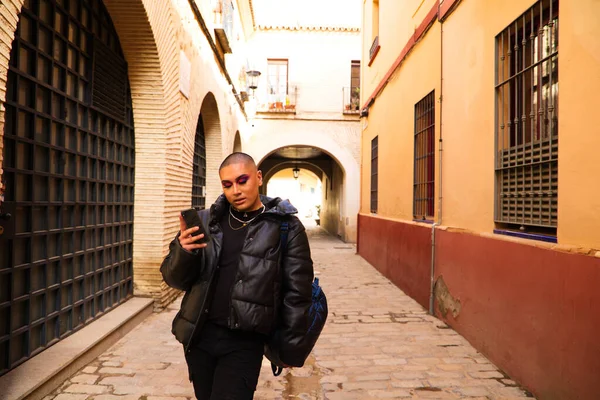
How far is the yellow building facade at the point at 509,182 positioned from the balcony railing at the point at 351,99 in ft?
25.1

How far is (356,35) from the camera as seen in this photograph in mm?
15148

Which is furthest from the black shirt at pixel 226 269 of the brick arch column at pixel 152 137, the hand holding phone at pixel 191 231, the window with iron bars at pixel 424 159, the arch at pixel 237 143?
the arch at pixel 237 143

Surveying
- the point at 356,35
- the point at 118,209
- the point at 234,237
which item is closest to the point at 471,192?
the point at 234,237

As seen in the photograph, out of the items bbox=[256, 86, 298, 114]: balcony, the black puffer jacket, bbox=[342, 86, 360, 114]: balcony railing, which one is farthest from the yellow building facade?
bbox=[256, 86, 298, 114]: balcony

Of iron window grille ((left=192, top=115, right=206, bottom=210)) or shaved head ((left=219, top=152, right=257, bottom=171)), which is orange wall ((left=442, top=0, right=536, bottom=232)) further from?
iron window grille ((left=192, top=115, right=206, bottom=210))

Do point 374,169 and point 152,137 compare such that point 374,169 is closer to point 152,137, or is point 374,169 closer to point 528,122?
point 152,137

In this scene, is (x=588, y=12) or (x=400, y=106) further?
(x=400, y=106)

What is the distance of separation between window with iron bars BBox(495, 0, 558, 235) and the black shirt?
2.41 metres

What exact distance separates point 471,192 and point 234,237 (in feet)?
10.9

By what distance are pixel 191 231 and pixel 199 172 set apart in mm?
6754

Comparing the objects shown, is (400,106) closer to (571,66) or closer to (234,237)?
(571,66)

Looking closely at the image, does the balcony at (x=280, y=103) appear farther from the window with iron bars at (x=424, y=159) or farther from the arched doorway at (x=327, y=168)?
the window with iron bars at (x=424, y=159)

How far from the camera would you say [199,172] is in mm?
8406

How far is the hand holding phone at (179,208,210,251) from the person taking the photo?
186cm
